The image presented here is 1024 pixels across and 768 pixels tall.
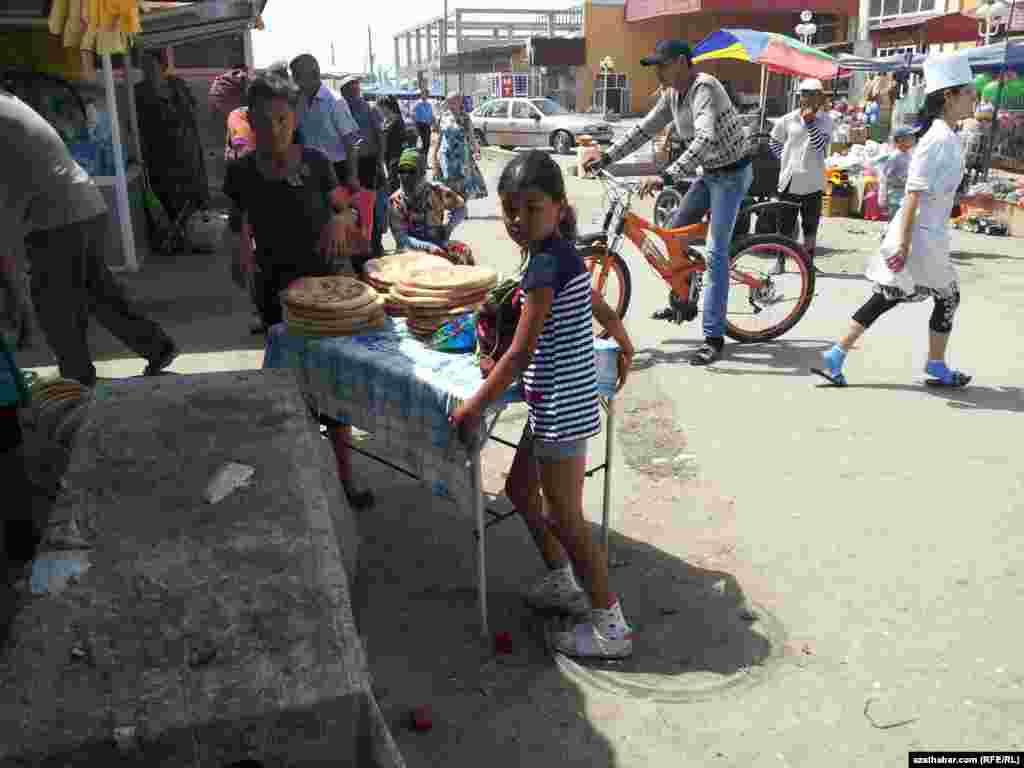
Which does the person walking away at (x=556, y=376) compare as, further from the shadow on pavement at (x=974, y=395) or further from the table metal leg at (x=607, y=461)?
the shadow on pavement at (x=974, y=395)

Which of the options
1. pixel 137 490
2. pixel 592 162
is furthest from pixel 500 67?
pixel 137 490

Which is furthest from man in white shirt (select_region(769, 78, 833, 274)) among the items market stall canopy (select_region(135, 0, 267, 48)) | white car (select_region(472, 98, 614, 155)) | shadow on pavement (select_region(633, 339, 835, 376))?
white car (select_region(472, 98, 614, 155))

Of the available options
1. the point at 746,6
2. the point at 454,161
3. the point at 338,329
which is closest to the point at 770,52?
the point at 454,161

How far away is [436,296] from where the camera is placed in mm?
3758

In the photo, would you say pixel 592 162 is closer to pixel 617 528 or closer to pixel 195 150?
pixel 617 528

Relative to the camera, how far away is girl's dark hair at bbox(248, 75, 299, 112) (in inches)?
152

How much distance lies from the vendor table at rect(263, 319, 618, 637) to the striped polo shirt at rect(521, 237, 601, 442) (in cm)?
16

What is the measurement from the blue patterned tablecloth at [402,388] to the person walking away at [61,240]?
61.8 inches

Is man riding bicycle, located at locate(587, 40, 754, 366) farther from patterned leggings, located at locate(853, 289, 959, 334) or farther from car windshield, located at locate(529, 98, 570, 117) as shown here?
car windshield, located at locate(529, 98, 570, 117)

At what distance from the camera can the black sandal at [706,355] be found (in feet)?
22.0

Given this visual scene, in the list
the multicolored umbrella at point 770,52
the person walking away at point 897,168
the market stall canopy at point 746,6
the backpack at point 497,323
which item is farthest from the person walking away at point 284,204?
the market stall canopy at point 746,6

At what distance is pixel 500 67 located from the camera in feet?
180

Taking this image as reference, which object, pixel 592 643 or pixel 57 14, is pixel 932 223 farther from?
pixel 57 14

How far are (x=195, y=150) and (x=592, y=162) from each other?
7.94m
